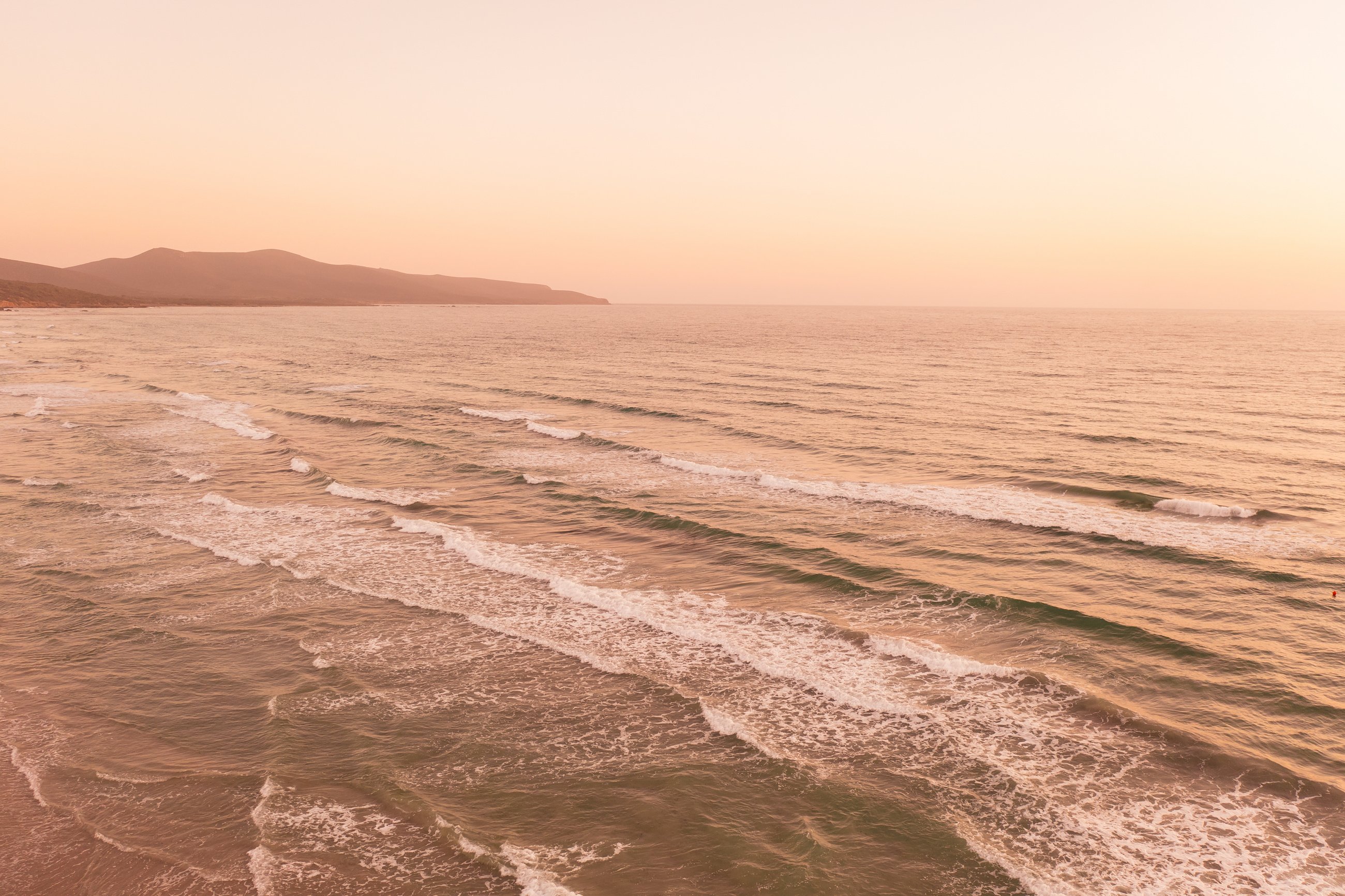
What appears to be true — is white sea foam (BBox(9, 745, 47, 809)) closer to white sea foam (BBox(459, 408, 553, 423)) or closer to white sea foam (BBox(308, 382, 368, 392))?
white sea foam (BBox(459, 408, 553, 423))

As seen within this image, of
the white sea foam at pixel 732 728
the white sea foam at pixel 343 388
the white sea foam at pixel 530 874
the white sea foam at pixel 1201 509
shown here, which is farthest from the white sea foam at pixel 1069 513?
the white sea foam at pixel 343 388

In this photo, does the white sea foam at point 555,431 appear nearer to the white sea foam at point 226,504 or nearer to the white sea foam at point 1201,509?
the white sea foam at point 226,504

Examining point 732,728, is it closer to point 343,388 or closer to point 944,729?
point 944,729

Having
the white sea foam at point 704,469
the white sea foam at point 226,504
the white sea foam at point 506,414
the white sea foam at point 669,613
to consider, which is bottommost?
the white sea foam at point 669,613

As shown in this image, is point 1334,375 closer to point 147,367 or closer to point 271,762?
point 271,762

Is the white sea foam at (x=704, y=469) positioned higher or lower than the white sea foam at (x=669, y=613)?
higher

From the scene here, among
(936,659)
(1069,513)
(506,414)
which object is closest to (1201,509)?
(1069,513)
